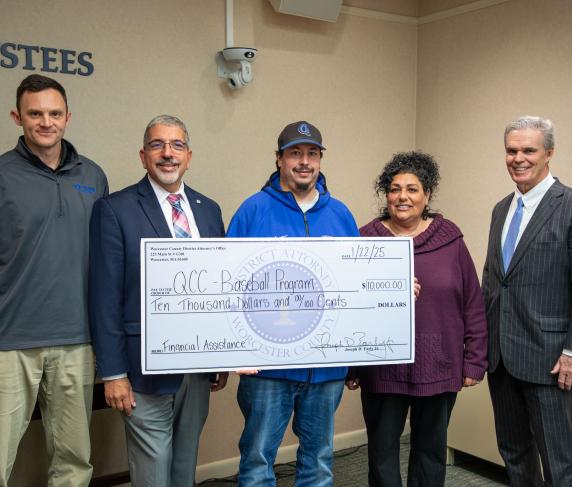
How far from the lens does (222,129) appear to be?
326 centimetres

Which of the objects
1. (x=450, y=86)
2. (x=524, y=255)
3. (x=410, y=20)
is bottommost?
(x=524, y=255)

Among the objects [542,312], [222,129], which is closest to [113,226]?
[222,129]

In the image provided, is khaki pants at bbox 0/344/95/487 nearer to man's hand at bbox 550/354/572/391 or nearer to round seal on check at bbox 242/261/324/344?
round seal on check at bbox 242/261/324/344

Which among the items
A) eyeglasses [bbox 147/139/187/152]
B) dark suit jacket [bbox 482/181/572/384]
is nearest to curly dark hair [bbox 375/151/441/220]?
dark suit jacket [bbox 482/181/572/384]

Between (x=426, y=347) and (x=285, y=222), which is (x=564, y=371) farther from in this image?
(x=285, y=222)

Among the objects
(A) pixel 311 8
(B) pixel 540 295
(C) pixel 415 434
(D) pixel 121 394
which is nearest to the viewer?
(D) pixel 121 394

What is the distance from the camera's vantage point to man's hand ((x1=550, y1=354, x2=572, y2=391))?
223cm

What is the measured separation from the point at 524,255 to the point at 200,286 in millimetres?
1188

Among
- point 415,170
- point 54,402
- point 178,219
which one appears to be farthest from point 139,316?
point 415,170

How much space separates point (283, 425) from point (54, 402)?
81cm

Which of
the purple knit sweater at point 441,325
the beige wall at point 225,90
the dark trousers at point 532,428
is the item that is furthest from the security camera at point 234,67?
the dark trousers at point 532,428

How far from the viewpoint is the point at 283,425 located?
7.39 ft

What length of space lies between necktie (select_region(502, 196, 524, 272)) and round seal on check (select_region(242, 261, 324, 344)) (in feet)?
2.53

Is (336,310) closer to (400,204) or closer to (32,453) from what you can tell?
(400,204)
